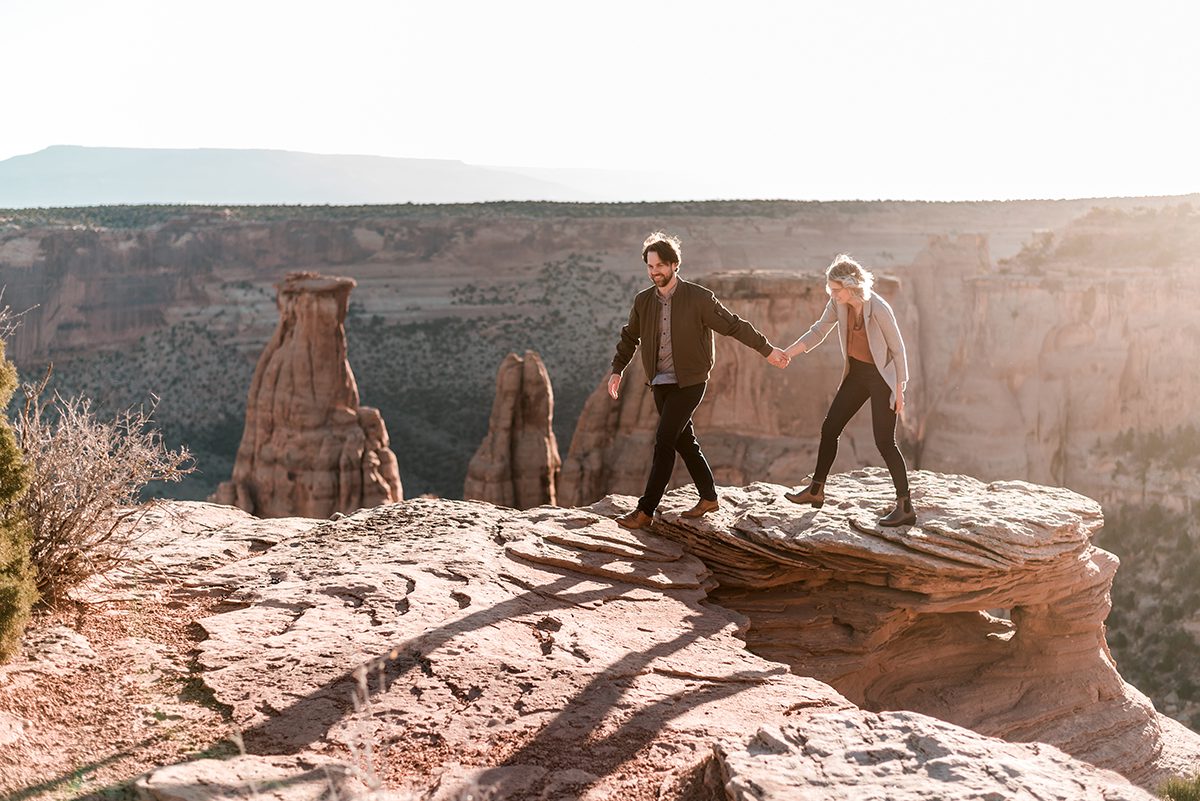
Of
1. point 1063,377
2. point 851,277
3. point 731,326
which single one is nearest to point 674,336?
point 731,326

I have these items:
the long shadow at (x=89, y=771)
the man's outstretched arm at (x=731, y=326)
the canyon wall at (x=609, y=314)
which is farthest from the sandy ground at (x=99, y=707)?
the canyon wall at (x=609, y=314)

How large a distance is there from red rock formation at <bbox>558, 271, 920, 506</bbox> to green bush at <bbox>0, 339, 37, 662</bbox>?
19.1 metres

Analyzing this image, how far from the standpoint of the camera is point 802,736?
14.0 ft

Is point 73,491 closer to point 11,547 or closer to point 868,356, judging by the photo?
point 11,547

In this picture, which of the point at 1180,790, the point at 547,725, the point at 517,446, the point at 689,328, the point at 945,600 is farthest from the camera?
the point at 517,446

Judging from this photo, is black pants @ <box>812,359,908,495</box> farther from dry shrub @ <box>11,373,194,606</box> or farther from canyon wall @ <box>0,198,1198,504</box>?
canyon wall @ <box>0,198,1198,504</box>

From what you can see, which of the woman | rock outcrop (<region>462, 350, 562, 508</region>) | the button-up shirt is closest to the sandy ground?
the button-up shirt

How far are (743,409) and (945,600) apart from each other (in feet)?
56.3

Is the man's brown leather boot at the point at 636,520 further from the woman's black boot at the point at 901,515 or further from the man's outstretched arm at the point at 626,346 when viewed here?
the woman's black boot at the point at 901,515

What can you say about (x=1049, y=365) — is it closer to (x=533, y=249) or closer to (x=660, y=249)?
(x=660, y=249)

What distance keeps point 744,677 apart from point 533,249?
2253 inches

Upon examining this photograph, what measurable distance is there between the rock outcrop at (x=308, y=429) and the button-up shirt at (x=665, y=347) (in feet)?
57.9

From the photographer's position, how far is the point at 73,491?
5824mm

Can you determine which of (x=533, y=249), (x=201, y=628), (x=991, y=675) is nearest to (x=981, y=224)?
(x=533, y=249)
